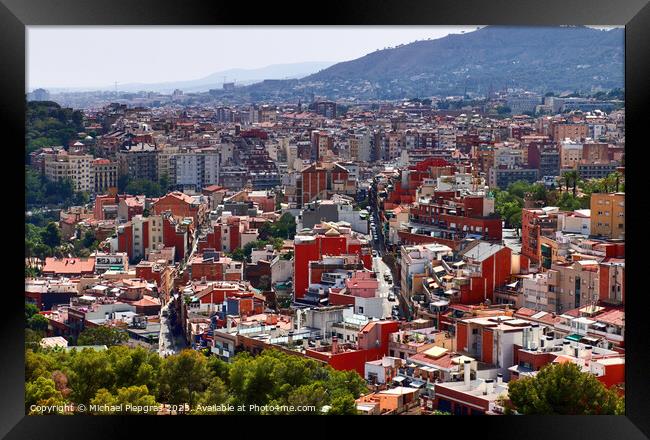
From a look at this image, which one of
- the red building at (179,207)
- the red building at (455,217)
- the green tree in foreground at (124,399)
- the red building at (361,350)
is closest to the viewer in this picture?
the green tree in foreground at (124,399)

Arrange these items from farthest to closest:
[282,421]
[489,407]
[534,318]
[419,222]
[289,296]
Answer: [419,222] → [289,296] → [534,318] → [489,407] → [282,421]

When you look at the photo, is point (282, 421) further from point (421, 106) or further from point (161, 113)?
point (421, 106)

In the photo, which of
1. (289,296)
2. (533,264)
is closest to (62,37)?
(289,296)

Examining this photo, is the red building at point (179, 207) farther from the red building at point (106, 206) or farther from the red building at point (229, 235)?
the red building at point (106, 206)

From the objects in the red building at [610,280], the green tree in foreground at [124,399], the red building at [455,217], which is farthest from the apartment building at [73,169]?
the green tree in foreground at [124,399]

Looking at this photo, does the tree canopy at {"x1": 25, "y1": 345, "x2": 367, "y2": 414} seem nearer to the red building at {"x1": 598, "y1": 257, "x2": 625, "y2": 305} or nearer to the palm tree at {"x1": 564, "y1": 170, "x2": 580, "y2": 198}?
the red building at {"x1": 598, "y1": 257, "x2": 625, "y2": 305}

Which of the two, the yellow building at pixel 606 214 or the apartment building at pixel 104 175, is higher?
the apartment building at pixel 104 175

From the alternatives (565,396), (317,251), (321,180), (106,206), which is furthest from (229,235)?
(565,396)
